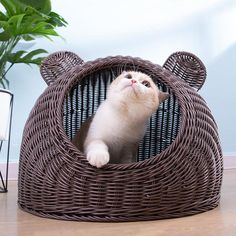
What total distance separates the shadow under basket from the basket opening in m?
0.15

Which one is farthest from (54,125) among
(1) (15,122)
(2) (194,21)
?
(2) (194,21)

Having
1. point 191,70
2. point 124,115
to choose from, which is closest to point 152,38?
point 191,70

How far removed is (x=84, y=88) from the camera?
4.95 feet

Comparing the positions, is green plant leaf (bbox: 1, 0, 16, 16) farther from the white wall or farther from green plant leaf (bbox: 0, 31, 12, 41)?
the white wall

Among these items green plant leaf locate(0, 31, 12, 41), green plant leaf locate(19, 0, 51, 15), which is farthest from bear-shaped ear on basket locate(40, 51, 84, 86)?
green plant leaf locate(19, 0, 51, 15)

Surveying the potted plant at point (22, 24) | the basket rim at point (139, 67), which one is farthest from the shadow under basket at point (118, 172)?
the potted plant at point (22, 24)

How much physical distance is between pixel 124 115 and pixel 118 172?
245mm

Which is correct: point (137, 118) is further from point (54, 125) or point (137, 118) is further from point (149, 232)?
point (149, 232)

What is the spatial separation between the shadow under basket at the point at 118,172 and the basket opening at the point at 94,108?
150 mm

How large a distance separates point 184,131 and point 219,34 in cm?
160

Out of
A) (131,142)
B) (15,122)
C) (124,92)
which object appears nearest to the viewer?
(124,92)

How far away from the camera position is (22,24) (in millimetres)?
1771

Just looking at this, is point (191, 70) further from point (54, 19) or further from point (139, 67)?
point (54, 19)

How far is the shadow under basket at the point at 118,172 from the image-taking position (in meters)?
1.06
